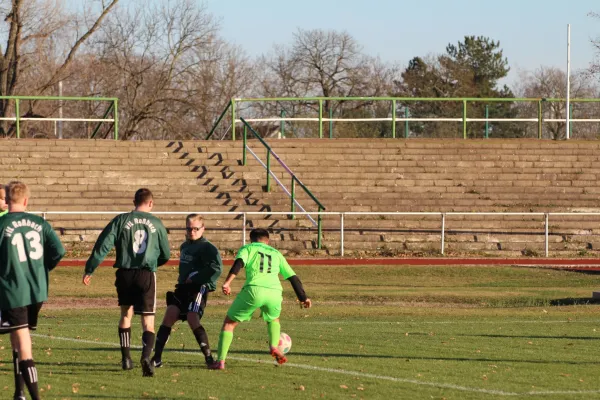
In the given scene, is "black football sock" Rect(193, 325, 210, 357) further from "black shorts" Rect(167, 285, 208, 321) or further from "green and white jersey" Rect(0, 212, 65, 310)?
"green and white jersey" Rect(0, 212, 65, 310)

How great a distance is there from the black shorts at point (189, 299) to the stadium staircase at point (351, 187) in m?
16.7

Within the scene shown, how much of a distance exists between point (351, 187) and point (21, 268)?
923 inches

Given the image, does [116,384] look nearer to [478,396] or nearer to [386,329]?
[478,396]

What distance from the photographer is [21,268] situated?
28.1ft

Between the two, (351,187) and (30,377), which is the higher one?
(351,187)

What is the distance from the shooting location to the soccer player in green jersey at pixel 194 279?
10867mm

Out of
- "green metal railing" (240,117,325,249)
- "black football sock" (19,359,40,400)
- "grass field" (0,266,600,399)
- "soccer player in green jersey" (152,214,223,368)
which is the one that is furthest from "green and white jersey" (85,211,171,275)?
"green metal railing" (240,117,325,249)

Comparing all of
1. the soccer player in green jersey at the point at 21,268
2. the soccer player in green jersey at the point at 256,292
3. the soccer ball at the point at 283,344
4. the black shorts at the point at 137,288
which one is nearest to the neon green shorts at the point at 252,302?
the soccer player in green jersey at the point at 256,292

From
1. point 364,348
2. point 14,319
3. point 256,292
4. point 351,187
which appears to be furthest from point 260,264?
point 351,187

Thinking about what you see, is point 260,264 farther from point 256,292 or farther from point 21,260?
point 21,260

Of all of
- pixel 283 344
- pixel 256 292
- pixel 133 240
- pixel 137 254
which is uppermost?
pixel 133 240

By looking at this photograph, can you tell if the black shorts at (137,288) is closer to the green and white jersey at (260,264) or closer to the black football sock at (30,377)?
the green and white jersey at (260,264)

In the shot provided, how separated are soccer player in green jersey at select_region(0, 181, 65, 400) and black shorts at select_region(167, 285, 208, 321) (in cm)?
239

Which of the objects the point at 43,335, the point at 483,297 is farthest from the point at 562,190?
the point at 43,335
